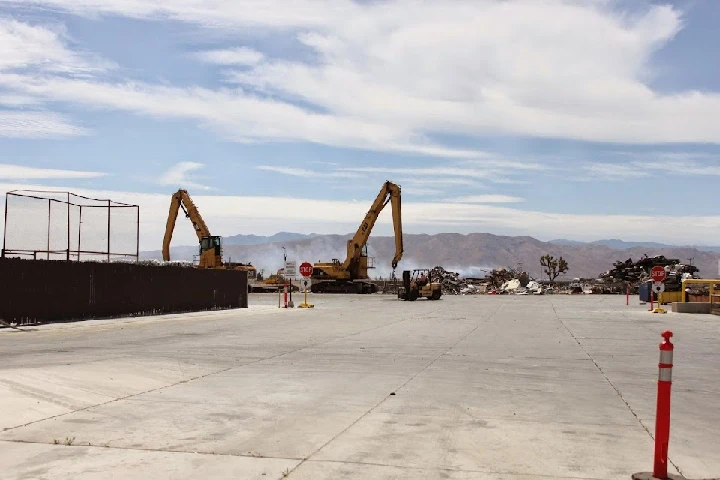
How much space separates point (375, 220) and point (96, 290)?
42069 mm

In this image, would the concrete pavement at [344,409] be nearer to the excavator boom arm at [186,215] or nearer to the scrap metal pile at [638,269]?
the excavator boom arm at [186,215]

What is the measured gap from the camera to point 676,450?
26.0ft

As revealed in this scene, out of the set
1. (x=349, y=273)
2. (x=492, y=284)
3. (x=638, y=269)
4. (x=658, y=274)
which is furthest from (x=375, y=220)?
(x=492, y=284)

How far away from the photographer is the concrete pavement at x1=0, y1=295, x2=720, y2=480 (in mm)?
7148

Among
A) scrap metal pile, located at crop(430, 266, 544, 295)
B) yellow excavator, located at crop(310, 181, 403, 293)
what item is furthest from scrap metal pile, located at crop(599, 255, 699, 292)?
yellow excavator, located at crop(310, 181, 403, 293)

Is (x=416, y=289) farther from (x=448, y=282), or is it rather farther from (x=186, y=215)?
(x=448, y=282)

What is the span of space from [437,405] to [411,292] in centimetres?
4312

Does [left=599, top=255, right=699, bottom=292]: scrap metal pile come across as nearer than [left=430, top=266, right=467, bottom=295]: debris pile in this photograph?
Yes

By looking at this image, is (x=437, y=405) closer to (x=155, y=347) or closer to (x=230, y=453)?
(x=230, y=453)

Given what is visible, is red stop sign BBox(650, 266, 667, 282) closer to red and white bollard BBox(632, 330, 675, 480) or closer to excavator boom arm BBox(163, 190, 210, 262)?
red and white bollard BBox(632, 330, 675, 480)

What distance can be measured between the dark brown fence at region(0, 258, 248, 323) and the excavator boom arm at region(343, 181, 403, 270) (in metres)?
28.0

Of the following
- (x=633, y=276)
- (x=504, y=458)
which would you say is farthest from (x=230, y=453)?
(x=633, y=276)

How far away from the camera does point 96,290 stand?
28.6 m

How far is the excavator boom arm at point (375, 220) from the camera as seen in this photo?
65375mm
